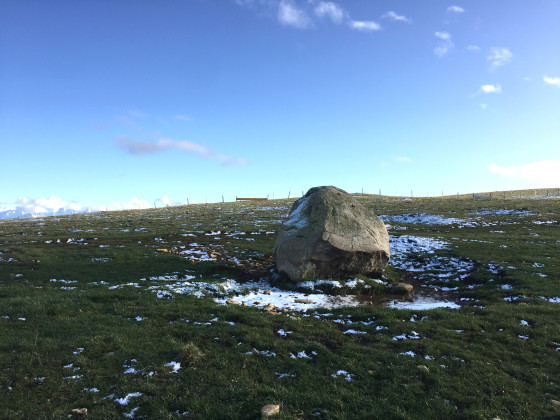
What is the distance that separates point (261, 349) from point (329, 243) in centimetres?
974

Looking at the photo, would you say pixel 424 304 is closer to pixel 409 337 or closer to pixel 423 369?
pixel 409 337

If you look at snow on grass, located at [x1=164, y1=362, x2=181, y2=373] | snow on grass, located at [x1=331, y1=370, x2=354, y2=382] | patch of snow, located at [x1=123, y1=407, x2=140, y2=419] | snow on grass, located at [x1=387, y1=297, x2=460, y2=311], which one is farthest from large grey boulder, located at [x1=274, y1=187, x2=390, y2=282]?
patch of snow, located at [x1=123, y1=407, x2=140, y2=419]

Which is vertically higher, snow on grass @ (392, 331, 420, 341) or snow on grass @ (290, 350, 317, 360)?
snow on grass @ (290, 350, 317, 360)

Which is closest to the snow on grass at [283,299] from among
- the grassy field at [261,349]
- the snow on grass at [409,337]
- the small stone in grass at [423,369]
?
the grassy field at [261,349]

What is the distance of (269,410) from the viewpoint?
7266 millimetres

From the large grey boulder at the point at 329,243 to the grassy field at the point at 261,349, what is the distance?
8.25 feet

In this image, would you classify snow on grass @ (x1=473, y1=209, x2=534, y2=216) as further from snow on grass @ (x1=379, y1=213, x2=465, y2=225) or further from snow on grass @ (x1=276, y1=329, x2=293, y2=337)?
snow on grass @ (x1=276, y1=329, x2=293, y2=337)

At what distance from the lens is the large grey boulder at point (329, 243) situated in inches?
757

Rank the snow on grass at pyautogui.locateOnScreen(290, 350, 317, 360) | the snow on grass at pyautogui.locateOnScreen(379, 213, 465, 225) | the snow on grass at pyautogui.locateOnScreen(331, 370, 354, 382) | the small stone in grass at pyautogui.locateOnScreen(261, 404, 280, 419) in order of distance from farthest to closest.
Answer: the snow on grass at pyautogui.locateOnScreen(379, 213, 465, 225) → the snow on grass at pyautogui.locateOnScreen(290, 350, 317, 360) → the snow on grass at pyautogui.locateOnScreen(331, 370, 354, 382) → the small stone in grass at pyautogui.locateOnScreen(261, 404, 280, 419)

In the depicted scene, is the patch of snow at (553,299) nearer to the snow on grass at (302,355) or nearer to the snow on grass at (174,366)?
the snow on grass at (302,355)

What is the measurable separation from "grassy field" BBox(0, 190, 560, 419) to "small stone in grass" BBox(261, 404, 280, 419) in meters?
0.17

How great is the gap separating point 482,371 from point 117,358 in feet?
36.1

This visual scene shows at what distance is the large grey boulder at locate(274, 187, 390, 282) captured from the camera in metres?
19.2

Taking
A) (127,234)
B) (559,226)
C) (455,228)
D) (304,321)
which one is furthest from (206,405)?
(559,226)
